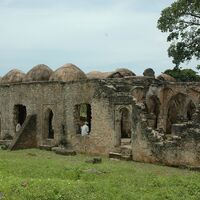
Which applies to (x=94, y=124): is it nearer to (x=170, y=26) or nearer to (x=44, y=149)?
(x=44, y=149)

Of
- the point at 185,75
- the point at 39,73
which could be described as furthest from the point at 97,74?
the point at 185,75

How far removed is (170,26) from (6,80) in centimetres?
1090

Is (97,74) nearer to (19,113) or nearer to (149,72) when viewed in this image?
(149,72)

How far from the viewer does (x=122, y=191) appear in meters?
12.6

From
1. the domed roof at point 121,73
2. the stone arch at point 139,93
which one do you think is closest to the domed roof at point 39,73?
the domed roof at point 121,73

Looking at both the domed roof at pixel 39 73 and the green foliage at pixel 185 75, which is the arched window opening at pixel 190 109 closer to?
the domed roof at pixel 39 73

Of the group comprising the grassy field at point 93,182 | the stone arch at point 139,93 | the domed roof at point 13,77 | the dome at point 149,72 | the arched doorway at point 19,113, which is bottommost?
the grassy field at point 93,182

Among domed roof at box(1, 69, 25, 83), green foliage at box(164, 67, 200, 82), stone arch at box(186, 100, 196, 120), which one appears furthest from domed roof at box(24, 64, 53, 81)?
green foliage at box(164, 67, 200, 82)

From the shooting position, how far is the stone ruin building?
1892 centimetres

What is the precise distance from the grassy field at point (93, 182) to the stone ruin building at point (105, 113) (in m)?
1.18

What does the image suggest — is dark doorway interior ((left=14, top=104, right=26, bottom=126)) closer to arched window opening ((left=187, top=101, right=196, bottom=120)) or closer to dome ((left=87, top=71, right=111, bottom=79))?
dome ((left=87, top=71, right=111, bottom=79))

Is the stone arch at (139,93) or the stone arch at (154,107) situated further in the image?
the stone arch at (154,107)

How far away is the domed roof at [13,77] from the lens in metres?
28.9

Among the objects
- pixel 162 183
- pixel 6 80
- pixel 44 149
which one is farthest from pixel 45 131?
pixel 162 183
